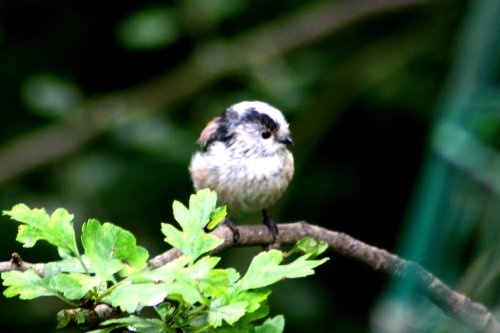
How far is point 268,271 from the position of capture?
2047 mm

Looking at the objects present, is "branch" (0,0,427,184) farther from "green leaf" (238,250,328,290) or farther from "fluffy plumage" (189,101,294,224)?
"green leaf" (238,250,328,290)

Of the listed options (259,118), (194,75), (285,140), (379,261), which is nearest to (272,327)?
(379,261)

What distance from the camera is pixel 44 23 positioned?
7.23 metres

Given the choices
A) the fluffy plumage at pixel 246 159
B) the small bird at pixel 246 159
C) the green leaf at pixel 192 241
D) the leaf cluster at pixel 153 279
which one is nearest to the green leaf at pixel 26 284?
the leaf cluster at pixel 153 279

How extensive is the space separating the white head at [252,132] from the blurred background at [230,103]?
3.76 feet

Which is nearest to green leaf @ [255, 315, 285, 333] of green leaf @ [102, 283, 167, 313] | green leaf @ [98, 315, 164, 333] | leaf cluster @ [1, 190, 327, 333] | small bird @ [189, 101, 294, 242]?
leaf cluster @ [1, 190, 327, 333]

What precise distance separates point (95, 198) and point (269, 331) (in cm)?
444

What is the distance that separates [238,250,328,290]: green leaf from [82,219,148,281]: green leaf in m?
0.23

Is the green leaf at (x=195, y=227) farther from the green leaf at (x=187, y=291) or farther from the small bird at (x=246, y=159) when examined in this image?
the small bird at (x=246, y=159)

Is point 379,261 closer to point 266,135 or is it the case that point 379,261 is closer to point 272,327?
point 272,327

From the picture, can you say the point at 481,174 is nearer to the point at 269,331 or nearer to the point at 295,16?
the point at 269,331

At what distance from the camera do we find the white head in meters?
4.91

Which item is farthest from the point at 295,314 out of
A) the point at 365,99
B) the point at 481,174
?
the point at 481,174

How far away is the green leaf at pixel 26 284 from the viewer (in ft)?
6.61
